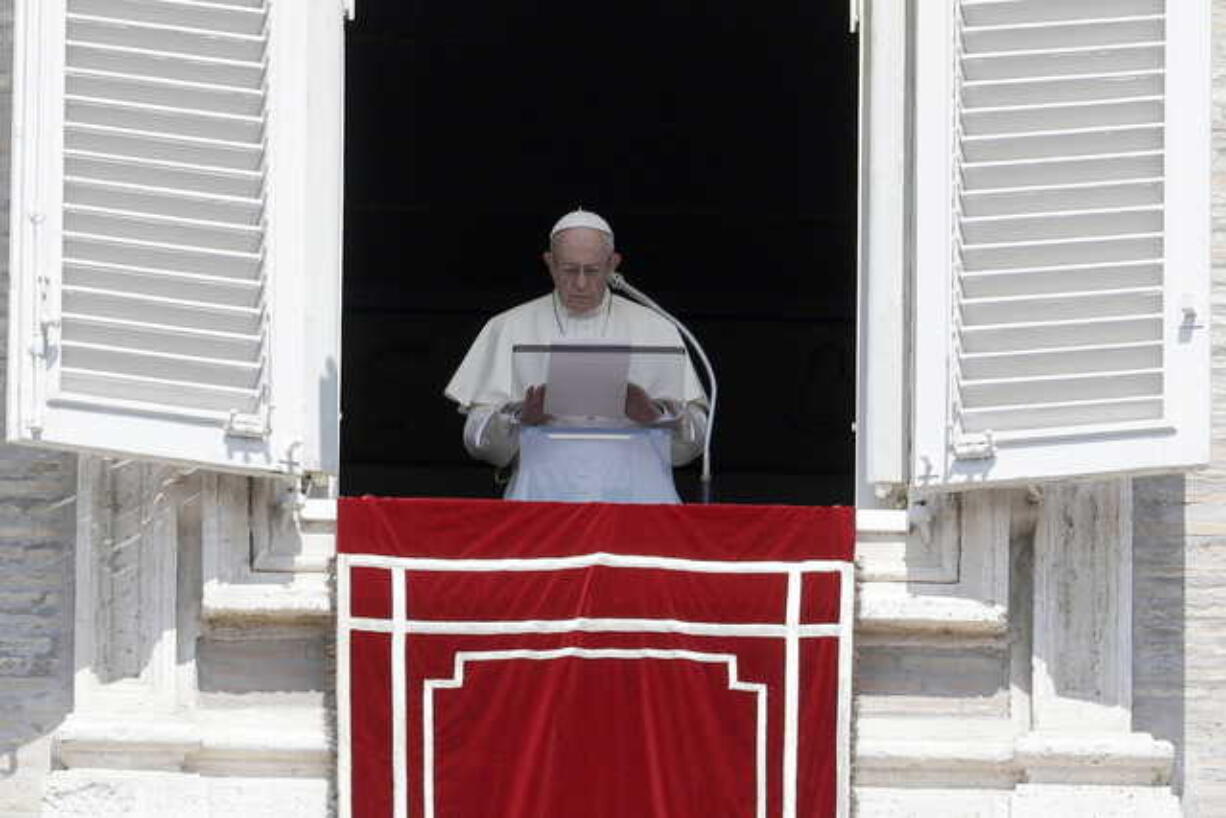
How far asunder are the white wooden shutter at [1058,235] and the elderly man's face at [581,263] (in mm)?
1376

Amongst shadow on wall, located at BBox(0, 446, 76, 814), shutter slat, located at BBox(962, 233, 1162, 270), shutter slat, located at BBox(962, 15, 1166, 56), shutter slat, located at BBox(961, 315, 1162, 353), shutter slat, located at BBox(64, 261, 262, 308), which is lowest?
shadow on wall, located at BBox(0, 446, 76, 814)

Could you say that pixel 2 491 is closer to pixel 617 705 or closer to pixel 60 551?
pixel 60 551

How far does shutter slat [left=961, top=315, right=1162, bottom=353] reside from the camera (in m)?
10.3

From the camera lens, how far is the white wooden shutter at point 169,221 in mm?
10219

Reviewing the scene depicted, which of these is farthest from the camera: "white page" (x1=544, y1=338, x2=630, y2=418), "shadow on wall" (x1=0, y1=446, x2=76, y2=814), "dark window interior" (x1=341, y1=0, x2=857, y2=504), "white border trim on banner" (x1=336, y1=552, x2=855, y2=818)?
"dark window interior" (x1=341, y1=0, x2=857, y2=504)

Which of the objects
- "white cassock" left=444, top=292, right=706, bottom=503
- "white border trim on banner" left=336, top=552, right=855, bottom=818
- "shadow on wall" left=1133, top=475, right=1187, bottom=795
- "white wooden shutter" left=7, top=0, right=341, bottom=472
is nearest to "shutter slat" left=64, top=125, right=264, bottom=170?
"white wooden shutter" left=7, top=0, right=341, bottom=472

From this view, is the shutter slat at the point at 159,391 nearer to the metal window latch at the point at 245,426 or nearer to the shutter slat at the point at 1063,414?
the metal window latch at the point at 245,426

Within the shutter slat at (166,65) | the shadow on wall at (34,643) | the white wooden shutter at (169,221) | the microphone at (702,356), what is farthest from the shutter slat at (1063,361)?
the shadow on wall at (34,643)

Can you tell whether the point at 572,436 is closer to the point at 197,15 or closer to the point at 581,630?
the point at 581,630

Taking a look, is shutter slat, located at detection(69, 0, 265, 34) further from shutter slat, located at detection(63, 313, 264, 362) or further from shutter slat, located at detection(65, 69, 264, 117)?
shutter slat, located at detection(63, 313, 264, 362)

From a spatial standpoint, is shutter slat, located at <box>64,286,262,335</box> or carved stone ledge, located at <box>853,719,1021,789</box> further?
carved stone ledge, located at <box>853,719,1021,789</box>

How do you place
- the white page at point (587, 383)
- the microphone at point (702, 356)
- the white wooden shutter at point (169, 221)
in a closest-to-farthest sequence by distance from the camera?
the white wooden shutter at point (169, 221) < the white page at point (587, 383) < the microphone at point (702, 356)

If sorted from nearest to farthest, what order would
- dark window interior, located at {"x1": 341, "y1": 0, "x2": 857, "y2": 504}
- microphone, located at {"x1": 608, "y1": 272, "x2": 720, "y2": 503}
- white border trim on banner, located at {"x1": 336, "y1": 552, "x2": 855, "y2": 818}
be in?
white border trim on banner, located at {"x1": 336, "y1": 552, "x2": 855, "y2": 818}
microphone, located at {"x1": 608, "y1": 272, "x2": 720, "y2": 503}
dark window interior, located at {"x1": 341, "y1": 0, "x2": 857, "y2": 504}

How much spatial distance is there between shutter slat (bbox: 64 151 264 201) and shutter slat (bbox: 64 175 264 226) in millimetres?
12
